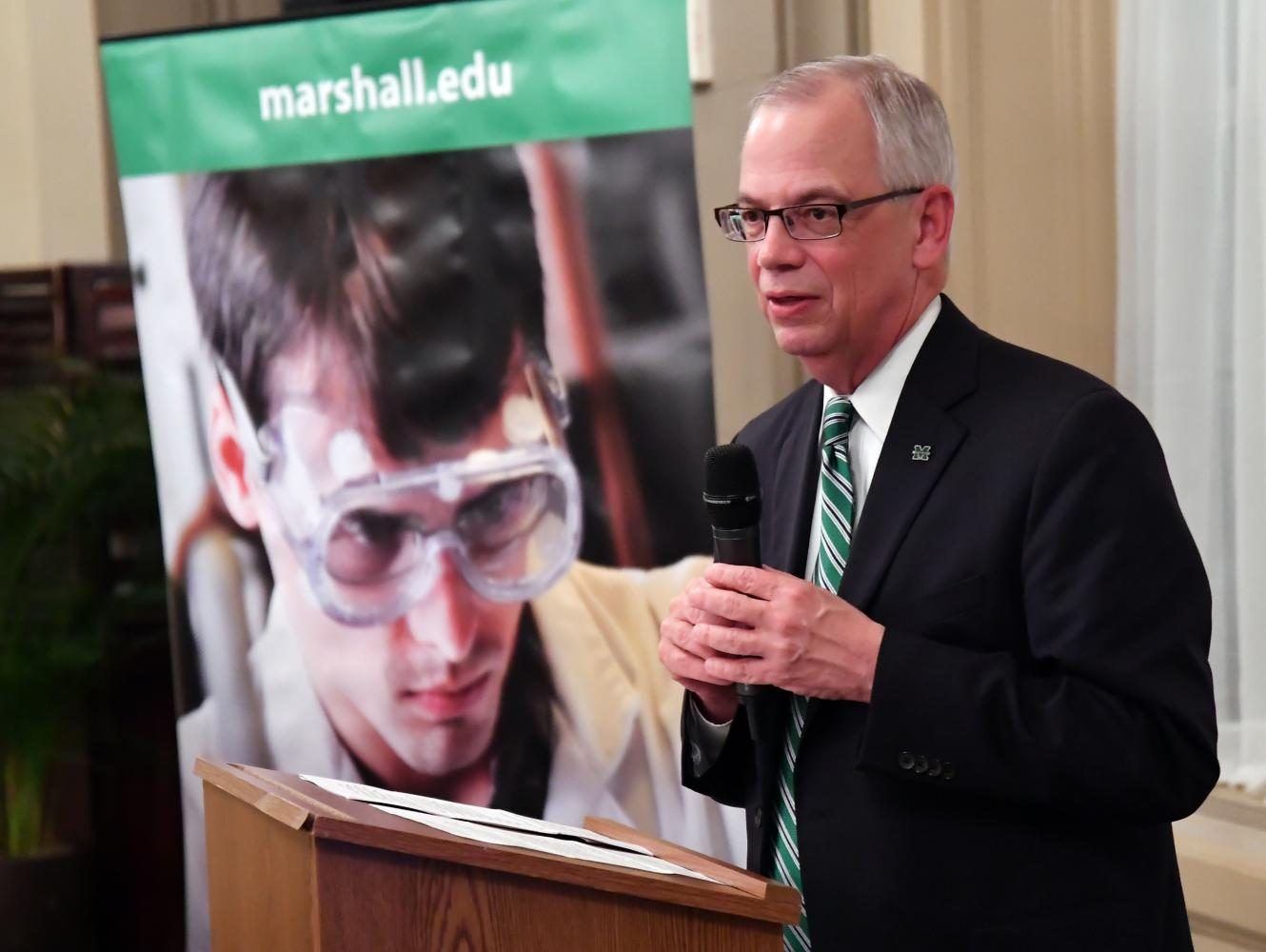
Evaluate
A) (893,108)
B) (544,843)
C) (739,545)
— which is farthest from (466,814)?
(893,108)

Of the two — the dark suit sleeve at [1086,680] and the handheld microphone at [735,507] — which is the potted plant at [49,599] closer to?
the handheld microphone at [735,507]

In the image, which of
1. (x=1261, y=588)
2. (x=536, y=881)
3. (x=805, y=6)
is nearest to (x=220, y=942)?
(x=536, y=881)

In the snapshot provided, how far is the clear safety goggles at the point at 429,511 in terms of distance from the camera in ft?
10.8

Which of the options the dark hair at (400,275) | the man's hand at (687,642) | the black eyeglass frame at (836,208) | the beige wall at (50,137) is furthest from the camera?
the beige wall at (50,137)

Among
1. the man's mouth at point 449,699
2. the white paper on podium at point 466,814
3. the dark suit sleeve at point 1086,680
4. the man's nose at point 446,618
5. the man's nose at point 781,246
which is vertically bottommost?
the man's mouth at point 449,699

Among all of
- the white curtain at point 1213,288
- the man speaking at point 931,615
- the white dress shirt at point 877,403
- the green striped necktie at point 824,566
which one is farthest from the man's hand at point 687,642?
the white curtain at point 1213,288

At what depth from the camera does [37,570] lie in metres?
4.53

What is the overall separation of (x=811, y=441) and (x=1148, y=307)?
1411 mm

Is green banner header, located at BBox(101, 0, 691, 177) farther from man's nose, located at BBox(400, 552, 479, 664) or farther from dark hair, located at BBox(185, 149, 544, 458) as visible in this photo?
man's nose, located at BBox(400, 552, 479, 664)

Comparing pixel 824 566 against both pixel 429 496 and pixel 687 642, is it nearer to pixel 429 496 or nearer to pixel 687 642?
pixel 687 642

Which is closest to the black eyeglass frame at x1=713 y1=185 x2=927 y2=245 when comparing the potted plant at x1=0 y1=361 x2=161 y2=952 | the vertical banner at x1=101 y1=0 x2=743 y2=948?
the vertical banner at x1=101 y1=0 x2=743 y2=948

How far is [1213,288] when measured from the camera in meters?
3.01

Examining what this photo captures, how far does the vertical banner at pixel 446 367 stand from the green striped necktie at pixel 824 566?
1.26m

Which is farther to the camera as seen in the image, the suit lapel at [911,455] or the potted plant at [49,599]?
the potted plant at [49,599]
